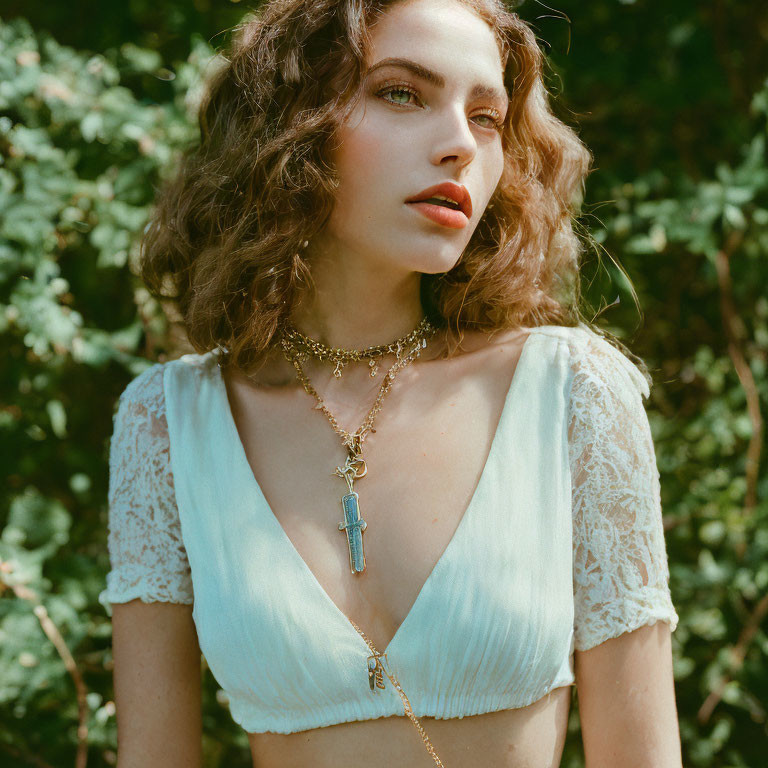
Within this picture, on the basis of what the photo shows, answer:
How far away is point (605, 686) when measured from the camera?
132 centimetres

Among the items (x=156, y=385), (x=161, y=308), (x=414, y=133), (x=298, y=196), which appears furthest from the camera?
(x=161, y=308)

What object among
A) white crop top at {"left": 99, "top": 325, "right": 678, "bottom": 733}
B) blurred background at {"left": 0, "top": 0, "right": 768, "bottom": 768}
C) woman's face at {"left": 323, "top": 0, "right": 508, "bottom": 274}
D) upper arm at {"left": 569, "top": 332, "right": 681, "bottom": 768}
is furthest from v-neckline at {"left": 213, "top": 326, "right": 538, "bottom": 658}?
blurred background at {"left": 0, "top": 0, "right": 768, "bottom": 768}

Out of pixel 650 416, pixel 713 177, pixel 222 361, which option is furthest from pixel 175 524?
pixel 713 177

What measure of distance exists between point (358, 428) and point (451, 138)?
459 mm

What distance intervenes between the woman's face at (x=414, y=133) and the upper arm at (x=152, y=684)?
2.19 feet

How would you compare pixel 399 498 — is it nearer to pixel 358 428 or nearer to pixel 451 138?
pixel 358 428

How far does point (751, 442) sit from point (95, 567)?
4.49 ft

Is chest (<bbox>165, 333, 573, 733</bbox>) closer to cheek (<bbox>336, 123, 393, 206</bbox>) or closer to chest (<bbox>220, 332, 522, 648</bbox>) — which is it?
chest (<bbox>220, 332, 522, 648</bbox>)

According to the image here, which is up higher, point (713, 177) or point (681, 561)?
point (713, 177)

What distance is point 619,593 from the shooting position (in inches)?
51.4

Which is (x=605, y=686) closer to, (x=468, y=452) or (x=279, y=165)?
(x=468, y=452)

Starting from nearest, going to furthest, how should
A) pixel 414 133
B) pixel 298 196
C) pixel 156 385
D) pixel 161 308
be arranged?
pixel 414 133 < pixel 298 196 < pixel 156 385 < pixel 161 308

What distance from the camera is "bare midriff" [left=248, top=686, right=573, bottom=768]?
1287mm

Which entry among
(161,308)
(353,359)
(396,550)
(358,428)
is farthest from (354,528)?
(161,308)
